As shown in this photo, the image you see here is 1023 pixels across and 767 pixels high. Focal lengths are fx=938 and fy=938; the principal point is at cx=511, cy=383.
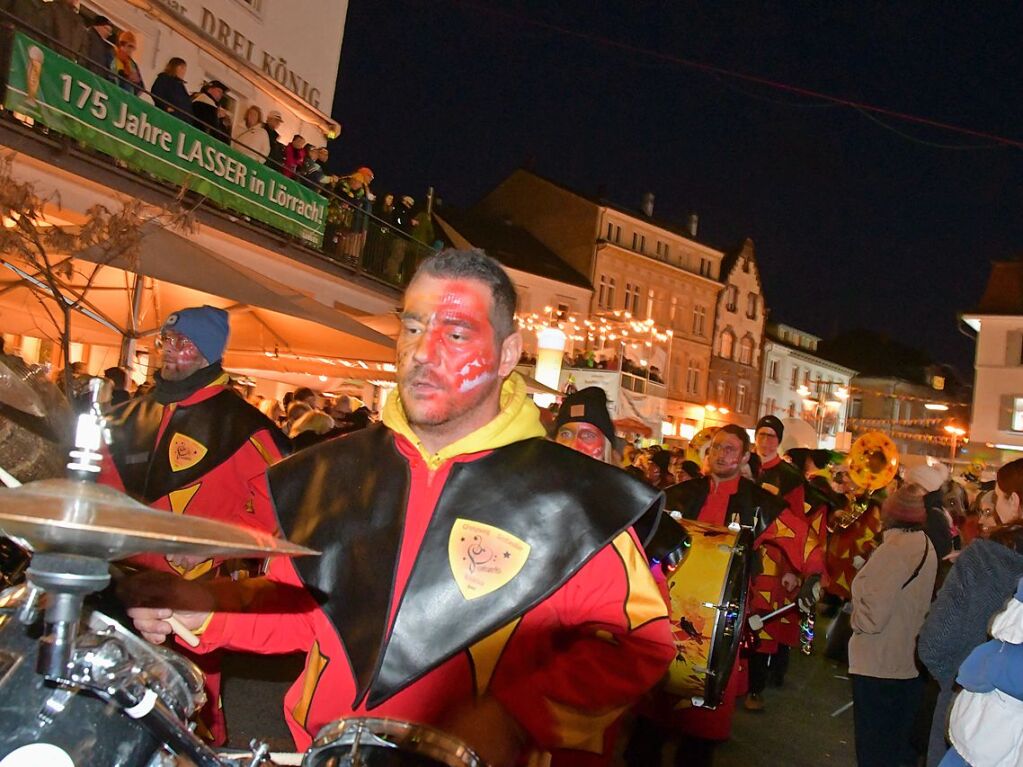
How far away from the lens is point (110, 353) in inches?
646

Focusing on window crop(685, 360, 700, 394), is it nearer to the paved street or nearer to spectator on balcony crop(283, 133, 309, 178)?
spectator on balcony crop(283, 133, 309, 178)

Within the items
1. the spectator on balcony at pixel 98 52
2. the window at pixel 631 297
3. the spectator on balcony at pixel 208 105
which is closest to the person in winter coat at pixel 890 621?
the spectator on balcony at pixel 98 52

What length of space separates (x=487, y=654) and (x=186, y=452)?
9.95 ft

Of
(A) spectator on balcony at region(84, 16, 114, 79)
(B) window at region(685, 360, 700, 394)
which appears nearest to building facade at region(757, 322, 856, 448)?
(B) window at region(685, 360, 700, 394)

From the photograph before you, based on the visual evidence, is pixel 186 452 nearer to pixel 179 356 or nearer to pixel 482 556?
pixel 179 356

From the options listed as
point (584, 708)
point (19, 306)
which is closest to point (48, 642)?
point (584, 708)

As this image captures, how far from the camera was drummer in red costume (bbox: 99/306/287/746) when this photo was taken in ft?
15.7

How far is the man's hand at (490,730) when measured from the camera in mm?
2043

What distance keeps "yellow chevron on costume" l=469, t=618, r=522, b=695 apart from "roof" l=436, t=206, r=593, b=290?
122 feet

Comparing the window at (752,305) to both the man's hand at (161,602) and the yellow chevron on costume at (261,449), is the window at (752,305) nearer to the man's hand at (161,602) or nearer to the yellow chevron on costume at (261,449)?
the yellow chevron on costume at (261,449)

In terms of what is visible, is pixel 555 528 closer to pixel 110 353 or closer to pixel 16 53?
pixel 16 53

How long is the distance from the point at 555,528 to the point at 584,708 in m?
0.43

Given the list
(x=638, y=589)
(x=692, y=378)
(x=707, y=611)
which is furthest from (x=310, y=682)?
(x=692, y=378)

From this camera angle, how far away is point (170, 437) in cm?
486
